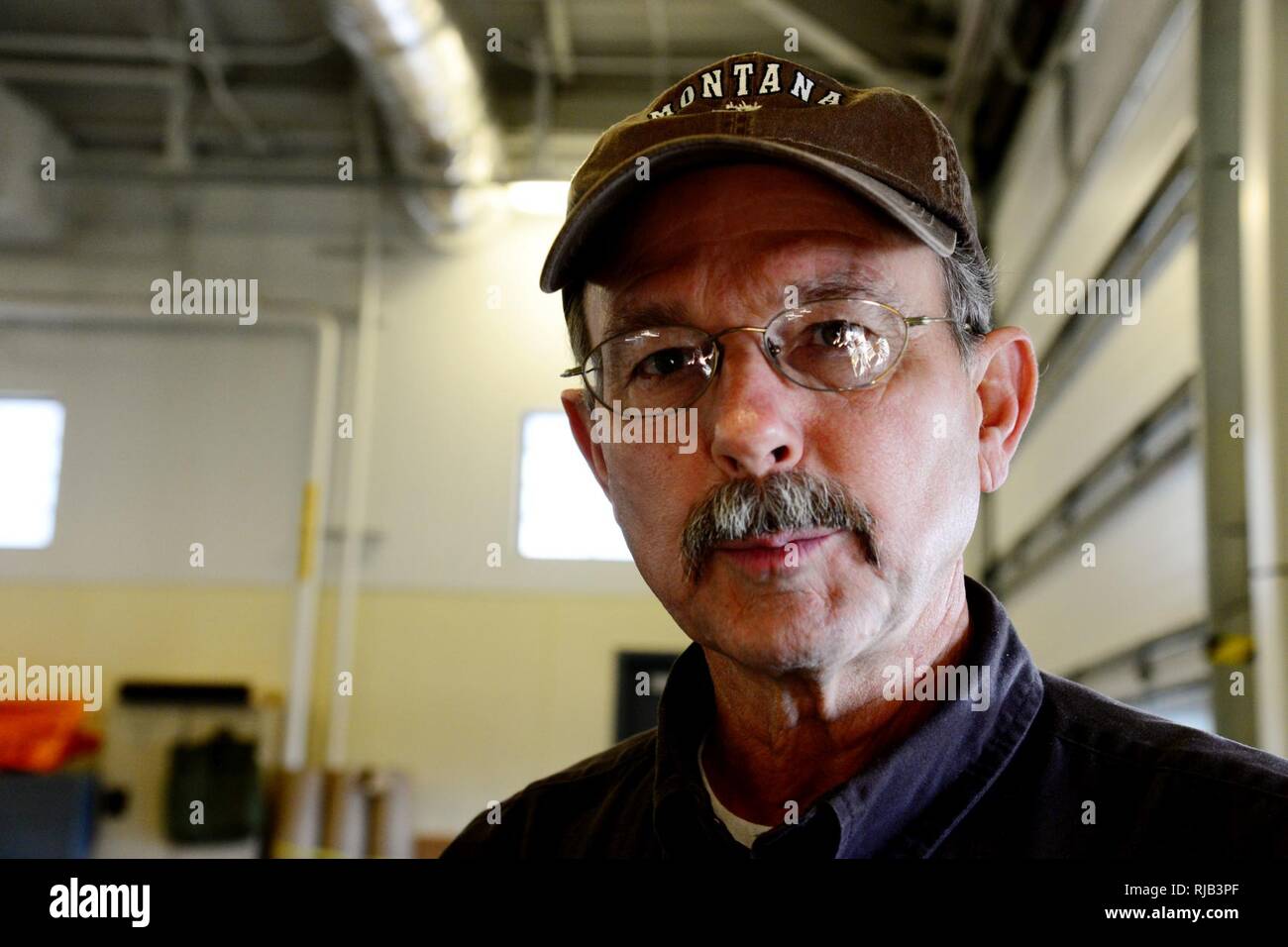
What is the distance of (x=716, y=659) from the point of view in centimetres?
100

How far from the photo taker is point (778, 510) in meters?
0.85

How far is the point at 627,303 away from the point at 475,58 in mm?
3867

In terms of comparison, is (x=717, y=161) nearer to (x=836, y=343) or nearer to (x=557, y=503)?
(x=836, y=343)

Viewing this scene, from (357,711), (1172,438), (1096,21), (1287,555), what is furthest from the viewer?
(357,711)

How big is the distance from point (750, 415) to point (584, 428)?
30 cm

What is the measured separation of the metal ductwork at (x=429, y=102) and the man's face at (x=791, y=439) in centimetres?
306

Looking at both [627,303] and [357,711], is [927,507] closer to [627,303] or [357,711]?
[627,303]

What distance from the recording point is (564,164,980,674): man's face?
87 cm

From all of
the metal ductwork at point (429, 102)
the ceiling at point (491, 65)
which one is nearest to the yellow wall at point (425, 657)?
the metal ductwork at point (429, 102)

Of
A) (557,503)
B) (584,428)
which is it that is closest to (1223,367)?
(584,428)

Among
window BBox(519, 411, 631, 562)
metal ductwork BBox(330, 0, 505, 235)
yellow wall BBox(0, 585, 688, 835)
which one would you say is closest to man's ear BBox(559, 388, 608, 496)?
metal ductwork BBox(330, 0, 505, 235)
